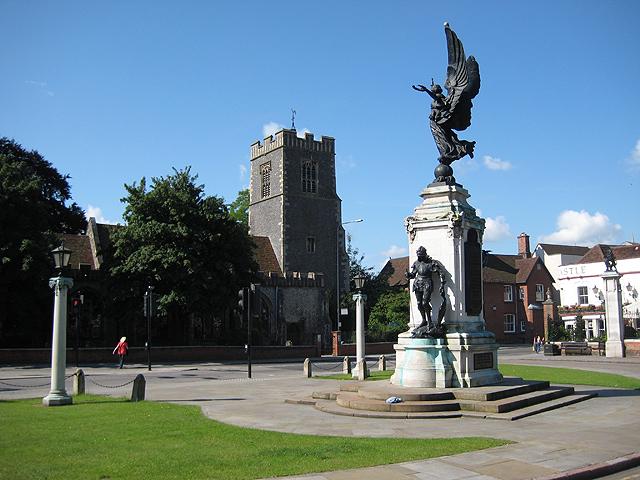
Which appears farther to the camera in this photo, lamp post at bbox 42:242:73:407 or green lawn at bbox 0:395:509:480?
lamp post at bbox 42:242:73:407

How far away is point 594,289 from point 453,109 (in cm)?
5106

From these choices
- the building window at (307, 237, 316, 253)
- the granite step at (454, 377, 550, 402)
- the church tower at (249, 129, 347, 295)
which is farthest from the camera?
the building window at (307, 237, 316, 253)

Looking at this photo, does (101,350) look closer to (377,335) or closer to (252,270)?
(252,270)

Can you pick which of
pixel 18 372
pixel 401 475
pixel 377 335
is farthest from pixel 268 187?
pixel 401 475

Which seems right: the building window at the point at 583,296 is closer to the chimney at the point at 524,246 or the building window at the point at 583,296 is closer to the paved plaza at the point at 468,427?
the chimney at the point at 524,246

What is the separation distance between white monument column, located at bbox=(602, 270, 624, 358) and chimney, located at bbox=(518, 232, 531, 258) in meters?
43.1

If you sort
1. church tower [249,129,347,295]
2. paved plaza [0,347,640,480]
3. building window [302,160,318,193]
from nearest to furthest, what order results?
paved plaza [0,347,640,480] → church tower [249,129,347,295] → building window [302,160,318,193]

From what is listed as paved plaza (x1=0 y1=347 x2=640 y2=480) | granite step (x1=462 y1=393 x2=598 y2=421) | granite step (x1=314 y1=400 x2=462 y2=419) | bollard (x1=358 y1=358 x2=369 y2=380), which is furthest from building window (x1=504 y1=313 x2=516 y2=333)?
granite step (x1=314 y1=400 x2=462 y2=419)

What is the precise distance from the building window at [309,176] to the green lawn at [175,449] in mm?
52121

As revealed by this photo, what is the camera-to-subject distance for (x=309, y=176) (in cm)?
6450

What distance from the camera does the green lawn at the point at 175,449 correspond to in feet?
26.5

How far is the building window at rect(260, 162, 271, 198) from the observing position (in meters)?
65.1

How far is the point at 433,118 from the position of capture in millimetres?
17047

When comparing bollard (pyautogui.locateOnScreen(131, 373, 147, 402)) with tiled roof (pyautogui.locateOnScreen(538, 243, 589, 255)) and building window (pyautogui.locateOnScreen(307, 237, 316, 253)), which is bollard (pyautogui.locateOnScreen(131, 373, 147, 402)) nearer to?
building window (pyautogui.locateOnScreen(307, 237, 316, 253))
